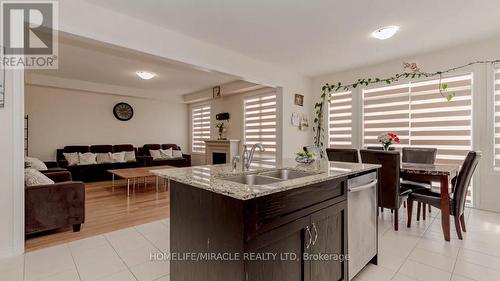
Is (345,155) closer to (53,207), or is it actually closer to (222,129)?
(53,207)

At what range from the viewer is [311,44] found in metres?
3.72

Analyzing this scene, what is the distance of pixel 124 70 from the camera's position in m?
5.15

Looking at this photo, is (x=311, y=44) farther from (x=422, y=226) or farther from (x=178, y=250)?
(x=178, y=250)

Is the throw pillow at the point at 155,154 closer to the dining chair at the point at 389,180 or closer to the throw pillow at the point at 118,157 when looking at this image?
the throw pillow at the point at 118,157

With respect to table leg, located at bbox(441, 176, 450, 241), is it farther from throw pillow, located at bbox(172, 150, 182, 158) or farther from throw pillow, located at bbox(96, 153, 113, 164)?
throw pillow, located at bbox(96, 153, 113, 164)

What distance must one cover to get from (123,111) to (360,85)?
6330mm

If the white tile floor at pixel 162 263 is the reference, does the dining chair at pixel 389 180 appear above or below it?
above

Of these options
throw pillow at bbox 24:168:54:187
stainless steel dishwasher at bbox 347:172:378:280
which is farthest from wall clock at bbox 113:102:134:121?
stainless steel dishwasher at bbox 347:172:378:280

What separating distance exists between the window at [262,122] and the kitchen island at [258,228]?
4082mm

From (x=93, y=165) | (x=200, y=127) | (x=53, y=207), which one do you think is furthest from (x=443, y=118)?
(x=93, y=165)

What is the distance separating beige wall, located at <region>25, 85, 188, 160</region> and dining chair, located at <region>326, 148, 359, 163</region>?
6.09m

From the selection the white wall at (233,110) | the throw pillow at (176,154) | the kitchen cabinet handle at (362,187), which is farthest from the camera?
the throw pillow at (176,154)

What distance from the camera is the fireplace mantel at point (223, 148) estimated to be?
6426mm

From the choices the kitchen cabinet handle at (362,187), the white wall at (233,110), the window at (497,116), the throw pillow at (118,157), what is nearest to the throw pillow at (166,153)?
the throw pillow at (118,157)
